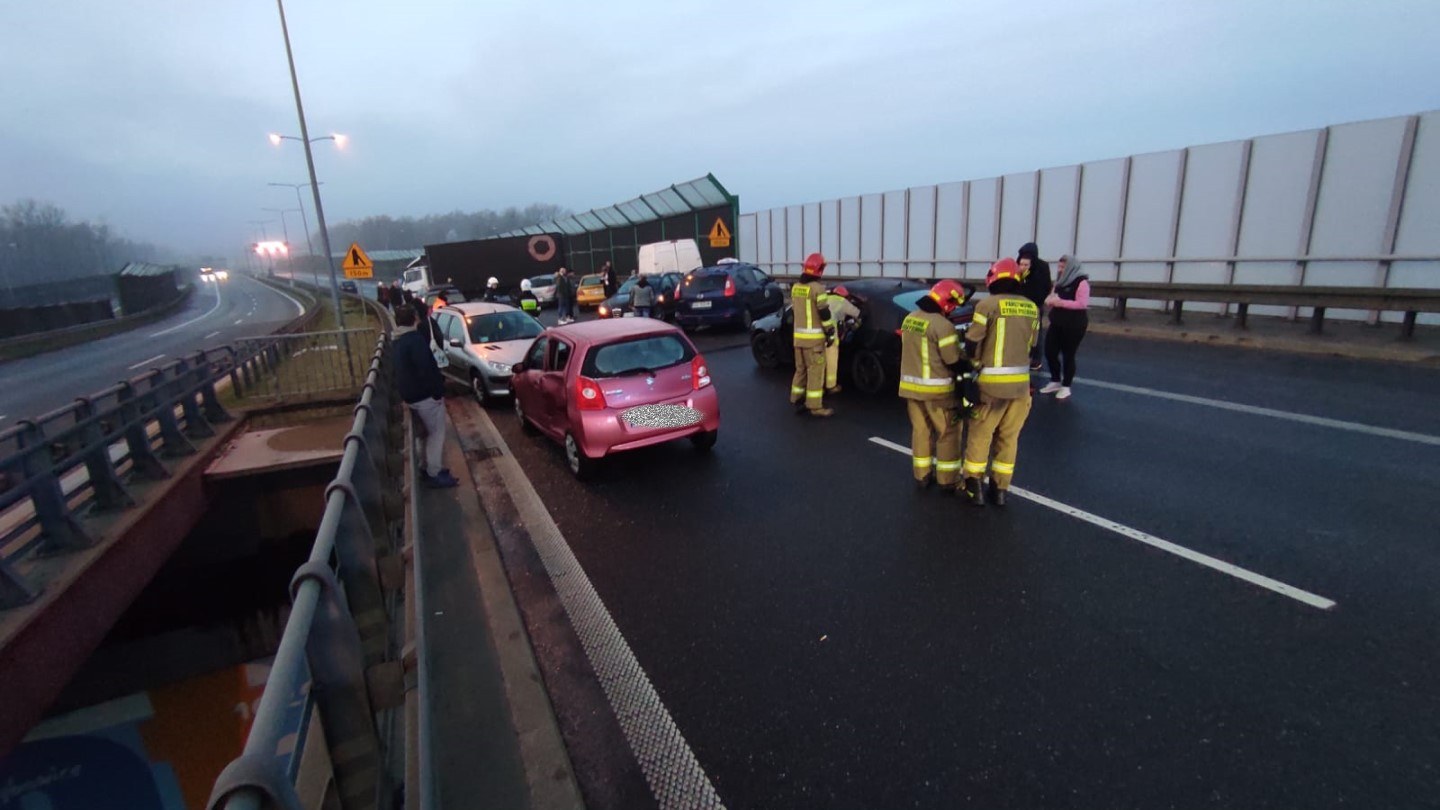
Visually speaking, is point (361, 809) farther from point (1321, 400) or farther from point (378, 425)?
point (1321, 400)

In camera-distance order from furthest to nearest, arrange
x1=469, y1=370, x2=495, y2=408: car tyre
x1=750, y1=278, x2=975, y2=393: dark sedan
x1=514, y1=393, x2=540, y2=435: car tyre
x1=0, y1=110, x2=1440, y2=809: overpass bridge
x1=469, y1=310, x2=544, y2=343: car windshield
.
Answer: x1=469, y1=310, x2=544, y2=343: car windshield, x1=469, y1=370, x2=495, y2=408: car tyre, x1=750, y1=278, x2=975, y2=393: dark sedan, x1=514, y1=393, x2=540, y2=435: car tyre, x1=0, y1=110, x2=1440, y2=809: overpass bridge

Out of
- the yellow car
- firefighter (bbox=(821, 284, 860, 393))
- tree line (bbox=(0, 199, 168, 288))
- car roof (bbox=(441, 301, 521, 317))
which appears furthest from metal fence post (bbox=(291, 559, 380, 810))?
tree line (bbox=(0, 199, 168, 288))

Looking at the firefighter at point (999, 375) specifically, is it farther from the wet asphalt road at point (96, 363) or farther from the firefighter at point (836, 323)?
the wet asphalt road at point (96, 363)

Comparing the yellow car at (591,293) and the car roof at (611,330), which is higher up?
the car roof at (611,330)

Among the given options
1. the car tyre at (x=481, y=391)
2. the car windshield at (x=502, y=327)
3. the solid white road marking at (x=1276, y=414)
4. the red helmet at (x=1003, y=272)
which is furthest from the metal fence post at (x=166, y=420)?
the solid white road marking at (x=1276, y=414)

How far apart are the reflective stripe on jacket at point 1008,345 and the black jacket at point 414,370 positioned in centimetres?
501

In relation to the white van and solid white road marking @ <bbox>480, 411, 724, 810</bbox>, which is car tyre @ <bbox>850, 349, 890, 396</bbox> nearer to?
solid white road marking @ <bbox>480, 411, 724, 810</bbox>

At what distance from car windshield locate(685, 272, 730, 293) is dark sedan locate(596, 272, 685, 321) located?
5.50ft

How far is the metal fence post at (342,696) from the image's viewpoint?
80.3 inches

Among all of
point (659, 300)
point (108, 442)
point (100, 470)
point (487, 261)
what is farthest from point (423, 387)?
point (487, 261)

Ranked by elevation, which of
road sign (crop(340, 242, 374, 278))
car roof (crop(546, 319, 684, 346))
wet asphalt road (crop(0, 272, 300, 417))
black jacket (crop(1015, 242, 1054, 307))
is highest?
road sign (crop(340, 242, 374, 278))

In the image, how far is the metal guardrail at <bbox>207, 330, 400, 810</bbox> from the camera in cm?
124

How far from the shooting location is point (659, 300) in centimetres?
1847

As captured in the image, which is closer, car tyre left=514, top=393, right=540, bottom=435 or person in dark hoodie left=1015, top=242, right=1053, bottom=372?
person in dark hoodie left=1015, top=242, right=1053, bottom=372
